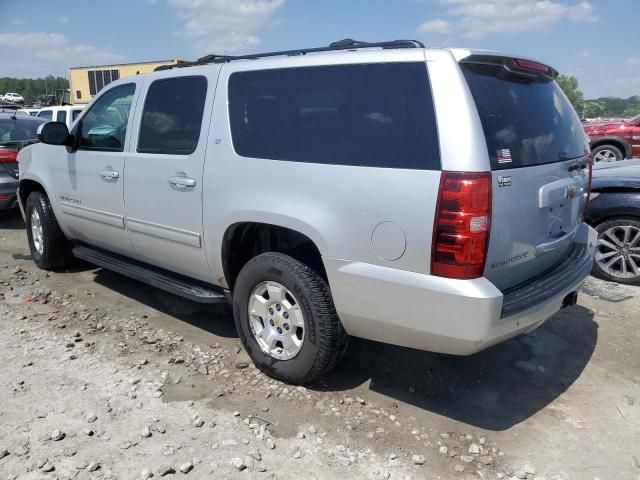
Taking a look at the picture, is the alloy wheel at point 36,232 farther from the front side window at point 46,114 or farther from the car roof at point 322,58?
the front side window at point 46,114

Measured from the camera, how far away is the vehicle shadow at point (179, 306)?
425 centimetres

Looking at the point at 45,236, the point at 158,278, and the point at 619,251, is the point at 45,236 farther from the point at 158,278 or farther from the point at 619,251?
the point at 619,251

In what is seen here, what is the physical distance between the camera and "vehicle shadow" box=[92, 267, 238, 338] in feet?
14.0

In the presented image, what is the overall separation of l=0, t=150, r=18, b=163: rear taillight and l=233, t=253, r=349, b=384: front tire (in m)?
5.62

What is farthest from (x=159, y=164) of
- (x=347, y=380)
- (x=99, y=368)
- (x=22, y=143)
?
(x=22, y=143)

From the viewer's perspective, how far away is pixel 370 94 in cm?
278

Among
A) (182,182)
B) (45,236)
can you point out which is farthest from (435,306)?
(45,236)

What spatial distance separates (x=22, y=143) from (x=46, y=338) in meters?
4.33

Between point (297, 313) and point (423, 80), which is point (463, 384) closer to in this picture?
point (297, 313)

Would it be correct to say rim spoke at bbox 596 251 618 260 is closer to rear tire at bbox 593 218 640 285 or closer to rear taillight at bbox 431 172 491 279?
rear tire at bbox 593 218 640 285

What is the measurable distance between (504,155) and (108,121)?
130 inches

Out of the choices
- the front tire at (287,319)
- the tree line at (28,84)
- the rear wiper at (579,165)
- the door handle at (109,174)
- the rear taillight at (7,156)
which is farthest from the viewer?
the tree line at (28,84)

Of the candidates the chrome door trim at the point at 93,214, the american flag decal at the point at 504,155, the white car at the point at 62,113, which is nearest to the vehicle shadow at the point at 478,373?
the chrome door trim at the point at 93,214

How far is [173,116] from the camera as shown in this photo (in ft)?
12.5
